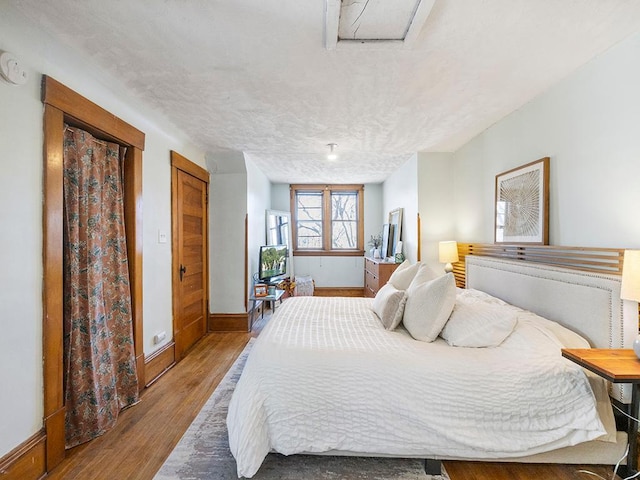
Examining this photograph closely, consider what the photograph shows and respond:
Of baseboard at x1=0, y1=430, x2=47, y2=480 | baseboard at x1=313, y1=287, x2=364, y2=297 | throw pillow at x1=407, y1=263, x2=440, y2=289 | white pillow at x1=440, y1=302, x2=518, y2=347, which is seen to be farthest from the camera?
baseboard at x1=313, y1=287, x2=364, y2=297

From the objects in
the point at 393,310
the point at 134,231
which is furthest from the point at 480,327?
the point at 134,231

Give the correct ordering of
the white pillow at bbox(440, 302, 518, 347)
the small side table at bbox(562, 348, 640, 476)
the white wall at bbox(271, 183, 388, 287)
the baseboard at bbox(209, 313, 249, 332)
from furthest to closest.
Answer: the white wall at bbox(271, 183, 388, 287) → the baseboard at bbox(209, 313, 249, 332) → the white pillow at bbox(440, 302, 518, 347) → the small side table at bbox(562, 348, 640, 476)

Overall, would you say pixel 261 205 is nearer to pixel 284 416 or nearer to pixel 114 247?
pixel 114 247

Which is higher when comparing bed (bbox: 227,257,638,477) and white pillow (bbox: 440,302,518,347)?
white pillow (bbox: 440,302,518,347)

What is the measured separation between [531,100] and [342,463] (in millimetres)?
2957

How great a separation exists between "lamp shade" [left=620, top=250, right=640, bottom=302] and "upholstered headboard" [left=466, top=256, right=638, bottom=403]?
0.63 feet

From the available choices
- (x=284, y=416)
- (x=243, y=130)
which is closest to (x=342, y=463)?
(x=284, y=416)

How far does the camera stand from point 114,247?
2.23 m

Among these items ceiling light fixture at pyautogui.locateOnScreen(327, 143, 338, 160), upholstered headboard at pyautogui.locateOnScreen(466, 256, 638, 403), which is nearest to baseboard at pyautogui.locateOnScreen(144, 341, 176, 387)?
ceiling light fixture at pyautogui.locateOnScreen(327, 143, 338, 160)

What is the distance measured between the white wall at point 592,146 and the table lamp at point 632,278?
1.16ft

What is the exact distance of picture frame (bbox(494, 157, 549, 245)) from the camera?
7.29 ft

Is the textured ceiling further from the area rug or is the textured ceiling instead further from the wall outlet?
the area rug

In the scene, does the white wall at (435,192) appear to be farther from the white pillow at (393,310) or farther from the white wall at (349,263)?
→ the white wall at (349,263)

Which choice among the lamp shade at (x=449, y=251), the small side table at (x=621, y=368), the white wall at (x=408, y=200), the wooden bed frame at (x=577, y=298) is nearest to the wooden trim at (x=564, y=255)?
the wooden bed frame at (x=577, y=298)
